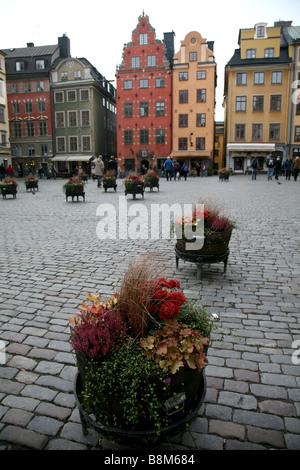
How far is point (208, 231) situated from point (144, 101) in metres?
44.8

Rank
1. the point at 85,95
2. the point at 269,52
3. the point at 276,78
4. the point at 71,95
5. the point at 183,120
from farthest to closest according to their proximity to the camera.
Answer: the point at 71,95 < the point at 85,95 < the point at 183,120 < the point at 269,52 < the point at 276,78

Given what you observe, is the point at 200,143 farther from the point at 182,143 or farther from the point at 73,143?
the point at 73,143

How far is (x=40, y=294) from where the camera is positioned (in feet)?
15.5

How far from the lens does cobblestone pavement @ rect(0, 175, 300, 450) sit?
239 cm

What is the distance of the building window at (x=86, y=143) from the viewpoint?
4919cm

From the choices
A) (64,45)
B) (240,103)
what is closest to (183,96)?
(240,103)

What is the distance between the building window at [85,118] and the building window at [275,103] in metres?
23.5

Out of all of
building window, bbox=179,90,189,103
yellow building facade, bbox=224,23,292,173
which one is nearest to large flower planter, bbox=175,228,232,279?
yellow building facade, bbox=224,23,292,173

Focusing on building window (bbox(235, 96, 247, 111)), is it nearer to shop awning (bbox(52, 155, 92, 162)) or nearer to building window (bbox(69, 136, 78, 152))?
shop awning (bbox(52, 155, 92, 162))

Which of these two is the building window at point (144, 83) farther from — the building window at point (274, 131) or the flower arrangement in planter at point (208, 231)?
the flower arrangement in planter at point (208, 231)

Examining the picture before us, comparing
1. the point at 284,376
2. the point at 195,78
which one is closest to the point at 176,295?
the point at 284,376

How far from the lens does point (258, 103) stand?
4459 centimetres
